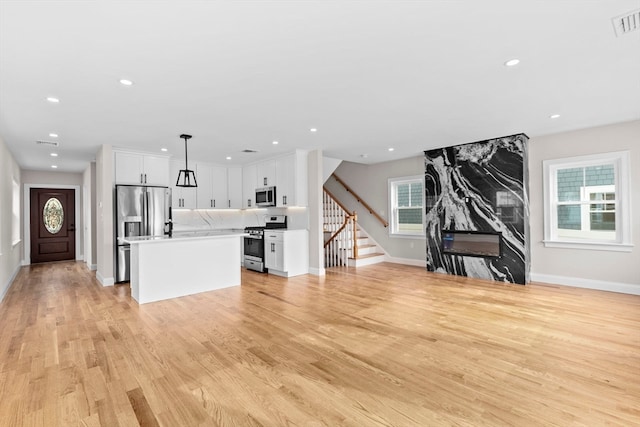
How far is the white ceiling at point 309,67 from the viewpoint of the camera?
2.05 meters

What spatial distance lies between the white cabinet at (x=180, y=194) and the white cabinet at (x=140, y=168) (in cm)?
68

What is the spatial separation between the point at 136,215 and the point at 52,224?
16.1 ft

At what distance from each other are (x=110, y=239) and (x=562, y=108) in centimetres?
753

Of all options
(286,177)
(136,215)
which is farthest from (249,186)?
(136,215)

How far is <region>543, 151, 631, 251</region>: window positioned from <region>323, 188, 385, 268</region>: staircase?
3.75 meters

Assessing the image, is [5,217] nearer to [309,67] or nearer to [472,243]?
[309,67]

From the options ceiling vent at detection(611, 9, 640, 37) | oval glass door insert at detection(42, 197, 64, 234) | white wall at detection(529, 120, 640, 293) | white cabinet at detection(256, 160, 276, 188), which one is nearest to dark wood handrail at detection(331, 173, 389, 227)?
white cabinet at detection(256, 160, 276, 188)

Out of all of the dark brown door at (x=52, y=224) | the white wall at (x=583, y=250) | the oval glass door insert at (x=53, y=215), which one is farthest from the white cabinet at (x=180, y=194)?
the white wall at (x=583, y=250)

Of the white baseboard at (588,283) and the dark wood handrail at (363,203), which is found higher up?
the dark wood handrail at (363,203)

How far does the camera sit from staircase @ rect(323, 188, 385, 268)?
7.68 metres

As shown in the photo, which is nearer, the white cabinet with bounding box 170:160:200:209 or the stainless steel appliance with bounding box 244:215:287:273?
the stainless steel appliance with bounding box 244:215:287:273

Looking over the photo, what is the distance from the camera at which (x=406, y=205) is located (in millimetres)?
7906

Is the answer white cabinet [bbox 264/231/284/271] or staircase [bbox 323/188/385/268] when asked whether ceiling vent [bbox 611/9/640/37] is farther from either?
staircase [bbox 323/188/385/268]

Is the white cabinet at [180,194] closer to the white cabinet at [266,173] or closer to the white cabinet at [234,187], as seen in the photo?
the white cabinet at [234,187]
